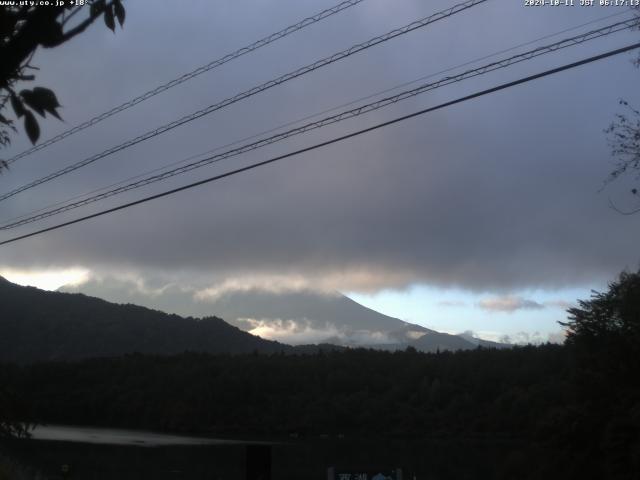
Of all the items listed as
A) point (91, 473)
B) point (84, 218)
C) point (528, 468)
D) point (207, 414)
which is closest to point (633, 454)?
→ point (528, 468)

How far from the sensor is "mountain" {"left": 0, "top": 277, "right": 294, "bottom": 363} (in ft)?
351

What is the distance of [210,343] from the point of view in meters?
150

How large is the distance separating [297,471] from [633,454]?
26433mm

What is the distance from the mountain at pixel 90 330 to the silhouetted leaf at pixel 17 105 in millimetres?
99218

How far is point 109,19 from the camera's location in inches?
153

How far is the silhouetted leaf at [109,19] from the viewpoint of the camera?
3.85 m

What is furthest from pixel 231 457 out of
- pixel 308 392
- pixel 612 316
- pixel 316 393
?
pixel 308 392

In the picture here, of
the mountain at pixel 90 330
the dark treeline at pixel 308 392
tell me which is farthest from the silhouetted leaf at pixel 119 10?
the mountain at pixel 90 330

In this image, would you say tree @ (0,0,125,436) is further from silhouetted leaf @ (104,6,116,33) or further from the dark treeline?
the dark treeline

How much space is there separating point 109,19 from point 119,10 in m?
0.07

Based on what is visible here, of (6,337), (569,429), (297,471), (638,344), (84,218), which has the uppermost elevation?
(6,337)

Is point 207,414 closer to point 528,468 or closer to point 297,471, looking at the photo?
point 297,471

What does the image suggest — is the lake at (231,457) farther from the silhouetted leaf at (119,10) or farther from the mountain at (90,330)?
the mountain at (90,330)

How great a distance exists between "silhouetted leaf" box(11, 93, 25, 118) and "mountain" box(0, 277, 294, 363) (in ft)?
326
